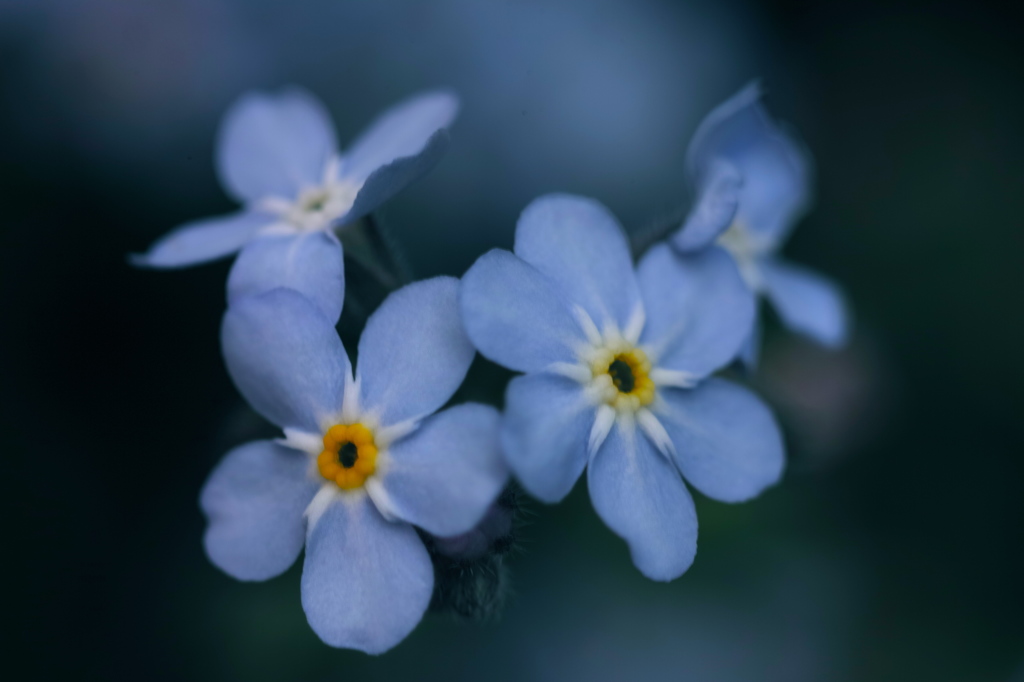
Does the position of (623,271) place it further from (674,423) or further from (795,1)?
(795,1)

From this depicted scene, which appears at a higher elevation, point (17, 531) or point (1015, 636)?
point (17, 531)

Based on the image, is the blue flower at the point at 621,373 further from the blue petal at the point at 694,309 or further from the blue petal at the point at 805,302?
the blue petal at the point at 805,302

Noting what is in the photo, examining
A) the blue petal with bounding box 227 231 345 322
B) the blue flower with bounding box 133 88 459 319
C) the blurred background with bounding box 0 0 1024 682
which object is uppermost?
the blue flower with bounding box 133 88 459 319

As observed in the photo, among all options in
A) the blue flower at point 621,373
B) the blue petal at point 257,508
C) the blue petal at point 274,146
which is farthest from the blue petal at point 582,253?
the blue petal at point 274,146

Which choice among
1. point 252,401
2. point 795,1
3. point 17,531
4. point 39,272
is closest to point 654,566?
point 252,401

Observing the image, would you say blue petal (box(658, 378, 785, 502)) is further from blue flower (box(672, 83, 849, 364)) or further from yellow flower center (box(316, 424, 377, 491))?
yellow flower center (box(316, 424, 377, 491))

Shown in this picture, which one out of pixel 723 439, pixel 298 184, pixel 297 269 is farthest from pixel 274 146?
pixel 723 439

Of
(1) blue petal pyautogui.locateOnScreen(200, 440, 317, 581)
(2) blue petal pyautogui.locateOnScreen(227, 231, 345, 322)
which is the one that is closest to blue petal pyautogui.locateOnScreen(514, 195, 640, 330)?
(2) blue petal pyautogui.locateOnScreen(227, 231, 345, 322)

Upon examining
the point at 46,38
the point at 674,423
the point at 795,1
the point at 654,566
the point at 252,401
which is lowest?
the point at 654,566
